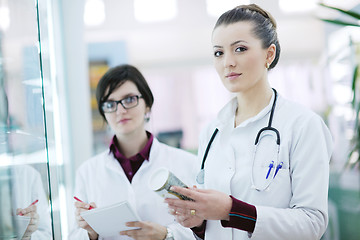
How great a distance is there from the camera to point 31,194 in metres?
1.14

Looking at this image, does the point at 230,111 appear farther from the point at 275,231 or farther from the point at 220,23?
the point at 275,231

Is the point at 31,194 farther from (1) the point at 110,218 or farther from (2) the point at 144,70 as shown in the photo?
(2) the point at 144,70

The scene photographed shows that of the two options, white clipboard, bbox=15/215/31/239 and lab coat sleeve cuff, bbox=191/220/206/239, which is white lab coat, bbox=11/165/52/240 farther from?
lab coat sleeve cuff, bbox=191/220/206/239

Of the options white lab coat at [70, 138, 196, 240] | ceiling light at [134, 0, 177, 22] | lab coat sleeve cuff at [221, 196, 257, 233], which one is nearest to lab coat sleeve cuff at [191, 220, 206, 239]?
white lab coat at [70, 138, 196, 240]

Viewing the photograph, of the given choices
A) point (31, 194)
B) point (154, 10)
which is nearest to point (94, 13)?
point (154, 10)

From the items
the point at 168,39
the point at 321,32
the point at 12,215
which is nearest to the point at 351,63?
the point at 321,32

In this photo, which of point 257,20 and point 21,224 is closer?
point 21,224

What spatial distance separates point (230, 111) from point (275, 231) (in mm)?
504

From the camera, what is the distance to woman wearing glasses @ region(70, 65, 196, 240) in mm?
1635

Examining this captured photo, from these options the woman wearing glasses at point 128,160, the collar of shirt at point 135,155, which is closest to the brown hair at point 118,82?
the woman wearing glasses at point 128,160

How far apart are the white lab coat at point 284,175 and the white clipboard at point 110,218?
31cm

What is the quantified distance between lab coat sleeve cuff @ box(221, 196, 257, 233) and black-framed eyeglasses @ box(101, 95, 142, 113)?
2.55 feet

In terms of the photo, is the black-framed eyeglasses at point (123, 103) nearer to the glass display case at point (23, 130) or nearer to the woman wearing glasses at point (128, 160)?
the woman wearing glasses at point (128, 160)

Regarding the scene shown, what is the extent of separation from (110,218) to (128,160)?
0.42 meters
